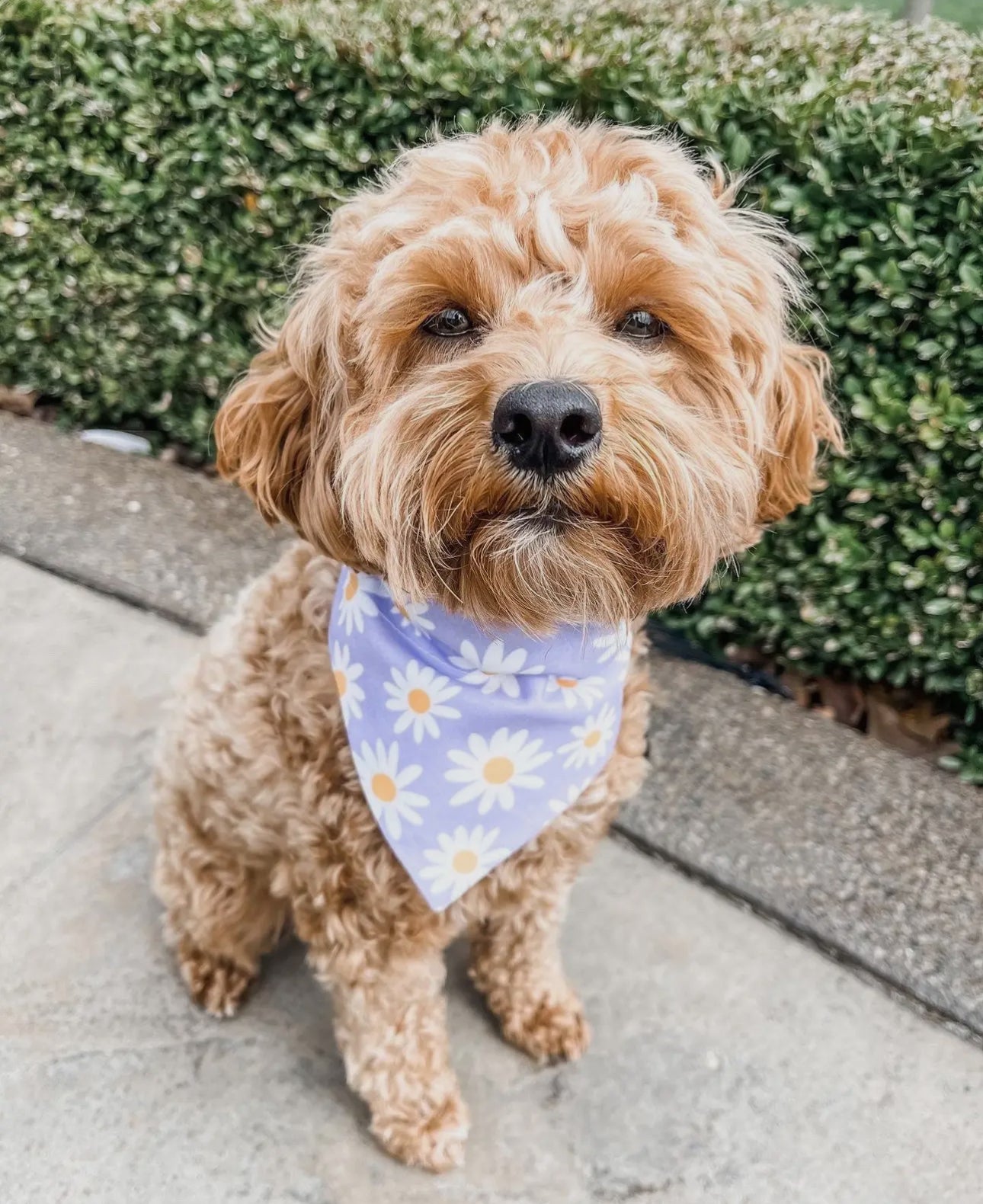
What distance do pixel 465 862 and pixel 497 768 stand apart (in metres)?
0.20

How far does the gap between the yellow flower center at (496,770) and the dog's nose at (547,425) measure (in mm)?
745

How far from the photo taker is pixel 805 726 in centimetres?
306

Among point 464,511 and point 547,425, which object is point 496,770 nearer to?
point 464,511

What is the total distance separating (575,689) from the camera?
194 centimetres

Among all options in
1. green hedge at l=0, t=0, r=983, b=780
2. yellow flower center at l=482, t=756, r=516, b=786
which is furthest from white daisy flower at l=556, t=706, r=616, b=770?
green hedge at l=0, t=0, r=983, b=780

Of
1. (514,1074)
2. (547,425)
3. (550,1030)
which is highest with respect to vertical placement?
(547,425)

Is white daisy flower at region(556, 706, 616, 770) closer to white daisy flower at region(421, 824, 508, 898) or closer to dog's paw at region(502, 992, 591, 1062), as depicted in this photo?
white daisy flower at region(421, 824, 508, 898)

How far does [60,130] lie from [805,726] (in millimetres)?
3646

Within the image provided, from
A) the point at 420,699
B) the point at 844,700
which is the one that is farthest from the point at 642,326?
the point at 844,700

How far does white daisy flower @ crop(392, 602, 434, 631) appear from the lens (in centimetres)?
179

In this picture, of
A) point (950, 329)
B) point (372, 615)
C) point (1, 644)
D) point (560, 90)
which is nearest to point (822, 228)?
point (950, 329)

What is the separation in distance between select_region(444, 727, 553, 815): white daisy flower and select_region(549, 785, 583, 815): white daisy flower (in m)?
0.06

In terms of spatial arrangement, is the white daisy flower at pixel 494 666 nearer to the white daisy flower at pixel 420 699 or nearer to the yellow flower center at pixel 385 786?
the white daisy flower at pixel 420 699

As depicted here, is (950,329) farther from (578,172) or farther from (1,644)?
(1,644)
